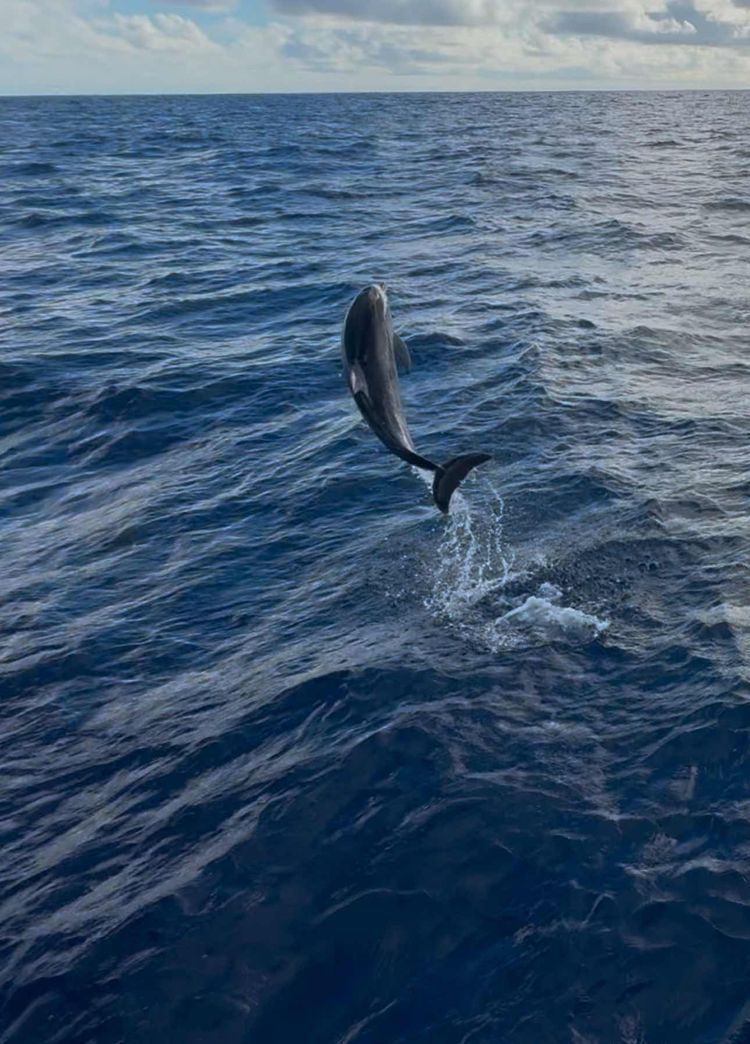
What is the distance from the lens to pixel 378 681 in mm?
10781

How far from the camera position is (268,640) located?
11922 millimetres

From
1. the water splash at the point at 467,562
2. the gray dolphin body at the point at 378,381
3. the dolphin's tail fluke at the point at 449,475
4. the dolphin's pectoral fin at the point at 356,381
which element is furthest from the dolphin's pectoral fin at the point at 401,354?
the water splash at the point at 467,562

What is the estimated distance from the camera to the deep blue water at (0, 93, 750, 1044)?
7516 millimetres

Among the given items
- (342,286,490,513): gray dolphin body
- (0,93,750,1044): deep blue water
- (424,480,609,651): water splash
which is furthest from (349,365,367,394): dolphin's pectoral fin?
(424,480,609,651): water splash

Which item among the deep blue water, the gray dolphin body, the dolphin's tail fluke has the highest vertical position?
the gray dolphin body

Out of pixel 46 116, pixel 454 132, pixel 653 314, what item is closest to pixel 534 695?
pixel 653 314

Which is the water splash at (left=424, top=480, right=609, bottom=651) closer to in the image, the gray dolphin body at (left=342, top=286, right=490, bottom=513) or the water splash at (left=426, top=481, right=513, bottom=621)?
the water splash at (left=426, top=481, right=513, bottom=621)

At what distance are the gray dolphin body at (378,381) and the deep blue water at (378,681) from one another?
8.43 feet

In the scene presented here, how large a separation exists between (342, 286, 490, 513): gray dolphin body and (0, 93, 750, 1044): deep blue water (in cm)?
257

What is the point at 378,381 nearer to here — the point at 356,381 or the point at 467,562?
the point at 356,381

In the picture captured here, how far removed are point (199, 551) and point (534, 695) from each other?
5957mm

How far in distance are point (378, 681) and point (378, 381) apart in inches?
134

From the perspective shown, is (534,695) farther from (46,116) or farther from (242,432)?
(46,116)

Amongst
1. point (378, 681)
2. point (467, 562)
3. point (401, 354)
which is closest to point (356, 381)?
point (401, 354)
